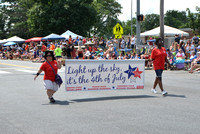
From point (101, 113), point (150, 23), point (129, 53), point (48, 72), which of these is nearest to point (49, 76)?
point (48, 72)

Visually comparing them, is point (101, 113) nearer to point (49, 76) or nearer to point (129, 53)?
point (49, 76)

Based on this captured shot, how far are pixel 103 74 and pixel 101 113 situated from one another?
3.23m

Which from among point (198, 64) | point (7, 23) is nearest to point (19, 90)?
point (198, 64)

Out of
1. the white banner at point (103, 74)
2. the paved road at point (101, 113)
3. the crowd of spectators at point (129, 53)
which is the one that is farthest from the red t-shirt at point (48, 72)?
the crowd of spectators at point (129, 53)

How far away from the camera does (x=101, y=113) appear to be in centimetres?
794

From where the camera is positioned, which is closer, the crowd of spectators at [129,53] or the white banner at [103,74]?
the white banner at [103,74]

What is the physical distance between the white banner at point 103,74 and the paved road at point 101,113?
34cm

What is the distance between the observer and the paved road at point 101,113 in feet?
20.9

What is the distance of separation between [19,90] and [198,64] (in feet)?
34.5

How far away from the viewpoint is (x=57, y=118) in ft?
24.2

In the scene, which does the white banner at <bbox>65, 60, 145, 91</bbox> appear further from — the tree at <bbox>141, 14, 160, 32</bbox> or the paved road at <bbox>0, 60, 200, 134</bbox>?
the tree at <bbox>141, 14, 160, 32</bbox>

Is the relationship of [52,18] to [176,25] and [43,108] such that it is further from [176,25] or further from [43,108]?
[176,25]

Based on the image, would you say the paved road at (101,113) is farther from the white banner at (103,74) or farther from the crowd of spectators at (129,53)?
the crowd of spectators at (129,53)

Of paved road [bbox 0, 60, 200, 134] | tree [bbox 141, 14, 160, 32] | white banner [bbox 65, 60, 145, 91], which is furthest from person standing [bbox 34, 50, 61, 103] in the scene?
tree [bbox 141, 14, 160, 32]
